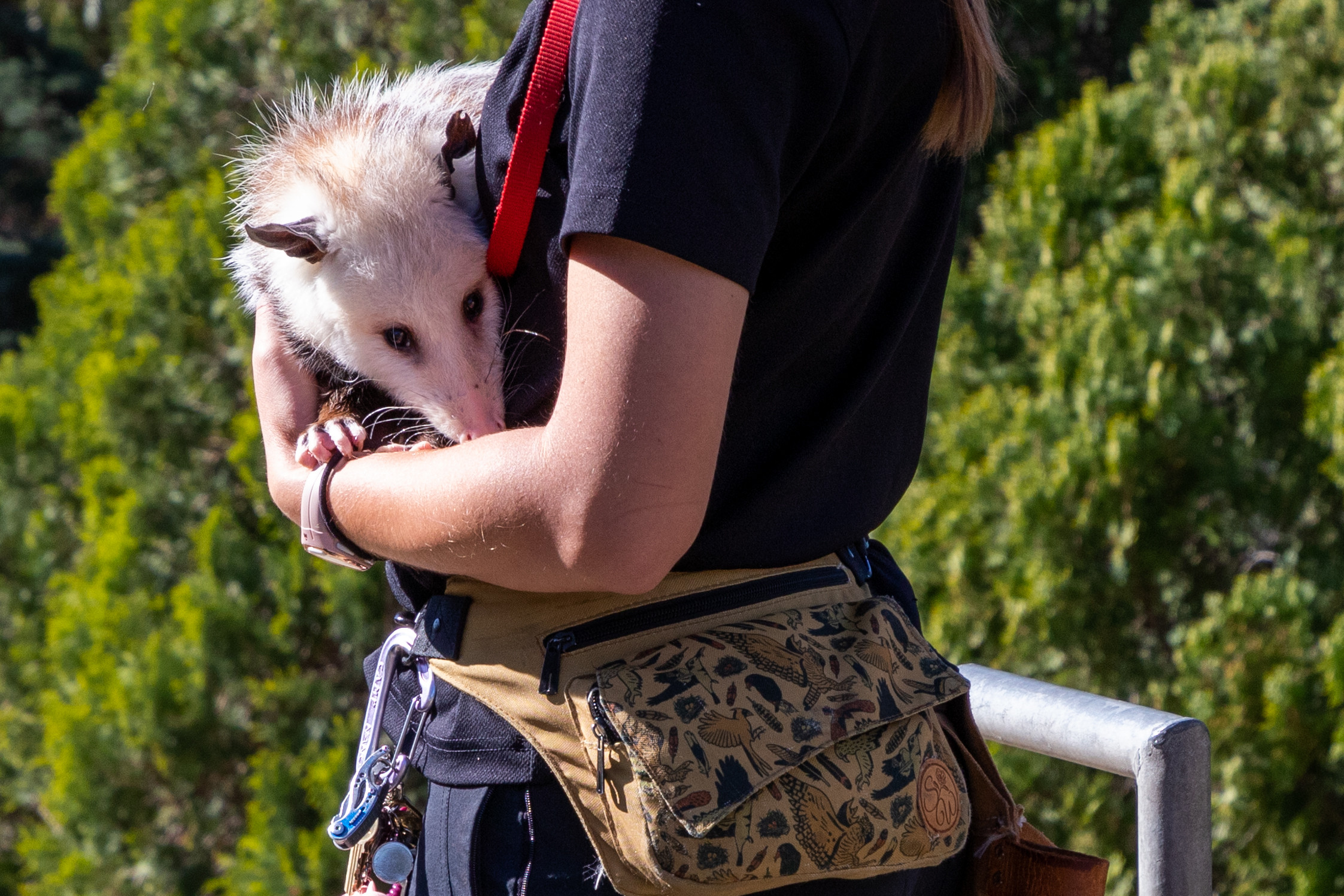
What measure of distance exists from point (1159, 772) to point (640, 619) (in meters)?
0.62

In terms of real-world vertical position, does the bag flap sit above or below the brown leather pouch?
above

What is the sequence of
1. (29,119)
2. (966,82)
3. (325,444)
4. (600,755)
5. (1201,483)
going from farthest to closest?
(29,119) < (1201,483) < (325,444) < (966,82) < (600,755)

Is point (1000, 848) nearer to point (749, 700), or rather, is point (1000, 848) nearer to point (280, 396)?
point (749, 700)

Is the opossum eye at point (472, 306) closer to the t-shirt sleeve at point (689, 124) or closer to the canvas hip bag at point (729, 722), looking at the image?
the canvas hip bag at point (729, 722)

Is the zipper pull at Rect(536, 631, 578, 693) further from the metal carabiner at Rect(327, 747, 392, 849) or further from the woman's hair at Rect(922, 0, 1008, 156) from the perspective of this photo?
the woman's hair at Rect(922, 0, 1008, 156)

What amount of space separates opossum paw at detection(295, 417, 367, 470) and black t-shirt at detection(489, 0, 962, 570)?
0.21m

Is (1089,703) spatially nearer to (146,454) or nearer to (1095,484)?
(1095,484)

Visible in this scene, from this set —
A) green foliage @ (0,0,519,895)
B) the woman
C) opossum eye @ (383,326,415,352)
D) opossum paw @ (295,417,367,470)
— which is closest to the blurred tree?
green foliage @ (0,0,519,895)

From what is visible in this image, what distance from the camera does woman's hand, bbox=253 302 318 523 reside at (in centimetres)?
151

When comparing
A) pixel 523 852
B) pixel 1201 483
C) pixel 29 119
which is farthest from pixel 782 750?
pixel 29 119

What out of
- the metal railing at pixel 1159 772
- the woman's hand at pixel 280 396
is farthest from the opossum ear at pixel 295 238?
the metal railing at pixel 1159 772

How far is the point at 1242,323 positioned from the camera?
321 cm

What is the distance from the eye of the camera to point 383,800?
52.2 inches

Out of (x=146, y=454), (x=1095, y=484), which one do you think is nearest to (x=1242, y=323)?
(x=1095, y=484)
